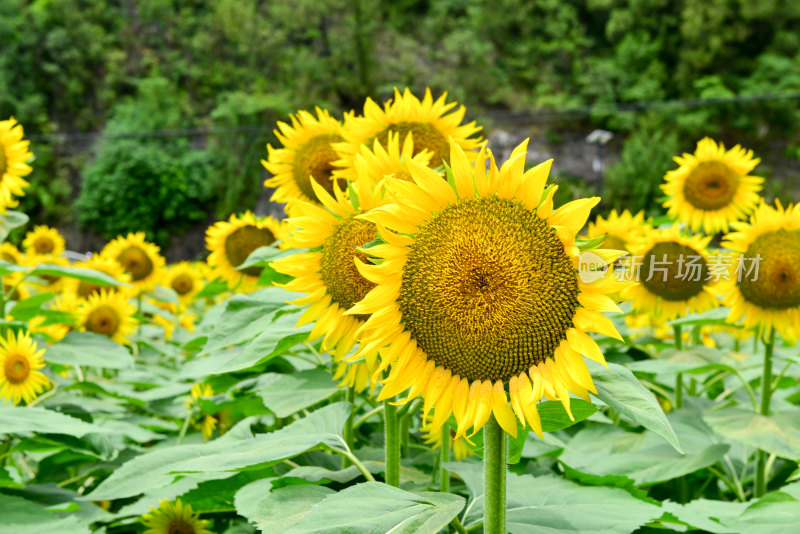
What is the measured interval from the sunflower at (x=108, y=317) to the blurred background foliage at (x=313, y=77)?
51.8ft

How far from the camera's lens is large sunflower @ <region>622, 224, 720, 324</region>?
7.09 feet

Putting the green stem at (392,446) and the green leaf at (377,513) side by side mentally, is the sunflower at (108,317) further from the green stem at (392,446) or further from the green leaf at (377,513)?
the green leaf at (377,513)

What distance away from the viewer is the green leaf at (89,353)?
1937 mm

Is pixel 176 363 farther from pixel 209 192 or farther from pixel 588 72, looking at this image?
pixel 588 72

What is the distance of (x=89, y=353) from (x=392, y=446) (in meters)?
1.26

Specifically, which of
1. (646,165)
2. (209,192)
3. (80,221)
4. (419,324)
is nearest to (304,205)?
(419,324)

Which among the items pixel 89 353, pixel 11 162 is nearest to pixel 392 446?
pixel 89 353

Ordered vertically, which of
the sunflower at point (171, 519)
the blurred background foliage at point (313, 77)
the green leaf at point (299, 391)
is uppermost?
the blurred background foliage at point (313, 77)

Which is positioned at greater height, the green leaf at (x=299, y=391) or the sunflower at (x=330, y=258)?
the sunflower at (x=330, y=258)

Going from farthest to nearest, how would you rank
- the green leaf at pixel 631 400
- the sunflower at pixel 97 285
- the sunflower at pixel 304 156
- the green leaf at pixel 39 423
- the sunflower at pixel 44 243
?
1. the sunflower at pixel 44 243
2. the sunflower at pixel 97 285
3. the sunflower at pixel 304 156
4. the green leaf at pixel 39 423
5. the green leaf at pixel 631 400

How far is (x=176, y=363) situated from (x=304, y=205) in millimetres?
2340

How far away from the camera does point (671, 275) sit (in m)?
2.22

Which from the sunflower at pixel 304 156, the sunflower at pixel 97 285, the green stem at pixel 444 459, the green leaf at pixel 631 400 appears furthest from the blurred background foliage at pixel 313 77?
the green leaf at pixel 631 400

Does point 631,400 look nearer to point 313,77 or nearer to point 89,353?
point 89,353
